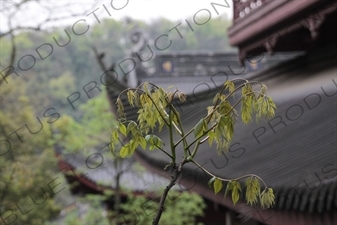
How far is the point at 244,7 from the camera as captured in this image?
3752 mm

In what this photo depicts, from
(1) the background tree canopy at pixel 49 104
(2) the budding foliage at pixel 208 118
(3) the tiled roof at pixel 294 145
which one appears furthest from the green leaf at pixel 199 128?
(1) the background tree canopy at pixel 49 104

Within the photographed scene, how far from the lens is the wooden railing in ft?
11.6

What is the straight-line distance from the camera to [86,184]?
762 centimetres

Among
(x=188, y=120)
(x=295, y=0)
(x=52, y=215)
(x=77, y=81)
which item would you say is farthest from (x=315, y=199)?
(x=77, y=81)

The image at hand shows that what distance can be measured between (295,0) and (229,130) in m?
1.98

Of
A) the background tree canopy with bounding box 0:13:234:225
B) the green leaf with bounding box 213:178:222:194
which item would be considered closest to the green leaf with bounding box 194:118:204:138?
the green leaf with bounding box 213:178:222:194

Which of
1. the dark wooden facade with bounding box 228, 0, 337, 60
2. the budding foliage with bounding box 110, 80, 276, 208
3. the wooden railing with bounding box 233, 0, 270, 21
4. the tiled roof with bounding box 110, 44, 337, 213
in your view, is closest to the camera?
the budding foliage with bounding box 110, 80, 276, 208

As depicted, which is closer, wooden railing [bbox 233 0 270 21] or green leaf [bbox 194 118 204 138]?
green leaf [bbox 194 118 204 138]

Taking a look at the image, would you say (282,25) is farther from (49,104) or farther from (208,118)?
(49,104)

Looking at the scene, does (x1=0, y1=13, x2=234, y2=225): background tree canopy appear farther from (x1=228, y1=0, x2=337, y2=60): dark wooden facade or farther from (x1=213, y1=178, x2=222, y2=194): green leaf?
(x1=213, y1=178, x2=222, y2=194): green leaf

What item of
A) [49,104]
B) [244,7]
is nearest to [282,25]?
[244,7]

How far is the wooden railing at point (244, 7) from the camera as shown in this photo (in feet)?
11.6

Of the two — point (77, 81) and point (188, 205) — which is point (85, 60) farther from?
point (188, 205)

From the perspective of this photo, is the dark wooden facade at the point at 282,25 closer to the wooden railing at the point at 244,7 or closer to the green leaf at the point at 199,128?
the wooden railing at the point at 244,7
